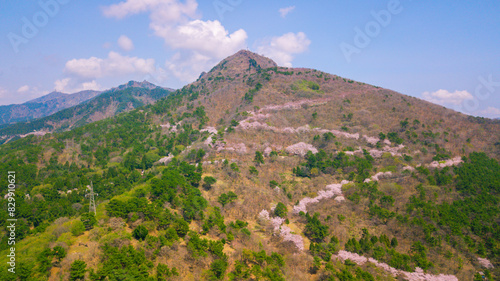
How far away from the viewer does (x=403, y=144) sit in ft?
169

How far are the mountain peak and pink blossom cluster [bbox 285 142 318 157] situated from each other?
235 feet

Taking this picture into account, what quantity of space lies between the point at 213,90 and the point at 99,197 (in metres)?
66.7

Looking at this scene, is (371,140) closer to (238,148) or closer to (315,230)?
(238,148)

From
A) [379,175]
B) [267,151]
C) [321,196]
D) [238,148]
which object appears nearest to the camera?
[321,196]

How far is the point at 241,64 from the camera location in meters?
124

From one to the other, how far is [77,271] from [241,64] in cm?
11946

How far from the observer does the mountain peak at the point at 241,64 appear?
118 meters

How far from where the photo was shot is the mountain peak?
388 feet

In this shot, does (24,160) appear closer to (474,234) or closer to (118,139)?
(118,139)

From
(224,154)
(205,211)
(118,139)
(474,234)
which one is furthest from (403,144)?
(118,139)

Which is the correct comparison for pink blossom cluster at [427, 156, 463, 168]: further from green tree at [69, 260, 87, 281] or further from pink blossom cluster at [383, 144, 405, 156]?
green tree at [69, 260, 87, 281]

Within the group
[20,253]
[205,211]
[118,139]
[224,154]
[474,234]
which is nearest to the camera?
[20,253]

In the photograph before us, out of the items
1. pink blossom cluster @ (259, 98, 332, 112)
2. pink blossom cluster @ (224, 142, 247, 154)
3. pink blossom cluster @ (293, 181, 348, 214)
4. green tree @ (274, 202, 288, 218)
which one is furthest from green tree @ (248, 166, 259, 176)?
pink blossom cluster @ (259, 98, 332, 112)

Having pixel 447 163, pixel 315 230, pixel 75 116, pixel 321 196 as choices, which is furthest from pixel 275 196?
pixel 75 116
